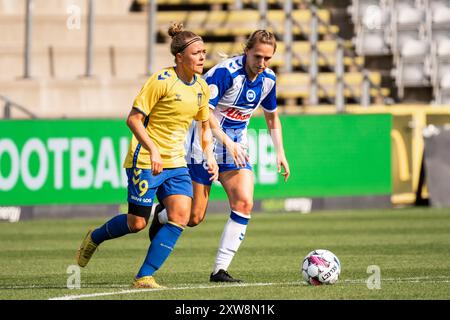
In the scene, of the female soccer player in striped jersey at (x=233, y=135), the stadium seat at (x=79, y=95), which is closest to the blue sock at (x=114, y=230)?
the female soccer player in striped jersey at (x=233, y=135)

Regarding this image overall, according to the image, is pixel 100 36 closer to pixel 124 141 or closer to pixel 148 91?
pixel 124 141

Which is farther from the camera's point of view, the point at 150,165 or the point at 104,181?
the point at 104,181

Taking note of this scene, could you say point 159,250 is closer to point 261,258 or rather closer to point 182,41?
point 182,41

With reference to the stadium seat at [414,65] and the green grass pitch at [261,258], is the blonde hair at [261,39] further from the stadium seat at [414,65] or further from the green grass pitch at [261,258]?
the stadium seat at [414,65]

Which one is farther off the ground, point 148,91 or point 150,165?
point 148,91

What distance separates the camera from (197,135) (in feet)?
33.7

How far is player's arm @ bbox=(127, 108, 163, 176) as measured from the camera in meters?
8.49

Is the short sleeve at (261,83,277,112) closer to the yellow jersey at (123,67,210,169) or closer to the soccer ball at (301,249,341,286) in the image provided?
A: the yellow jersey at (123,67,210,169)

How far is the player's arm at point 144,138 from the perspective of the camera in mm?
8492

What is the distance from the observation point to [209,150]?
364 inches

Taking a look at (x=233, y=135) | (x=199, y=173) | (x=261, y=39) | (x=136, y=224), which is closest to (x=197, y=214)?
(x=199, y=173)
